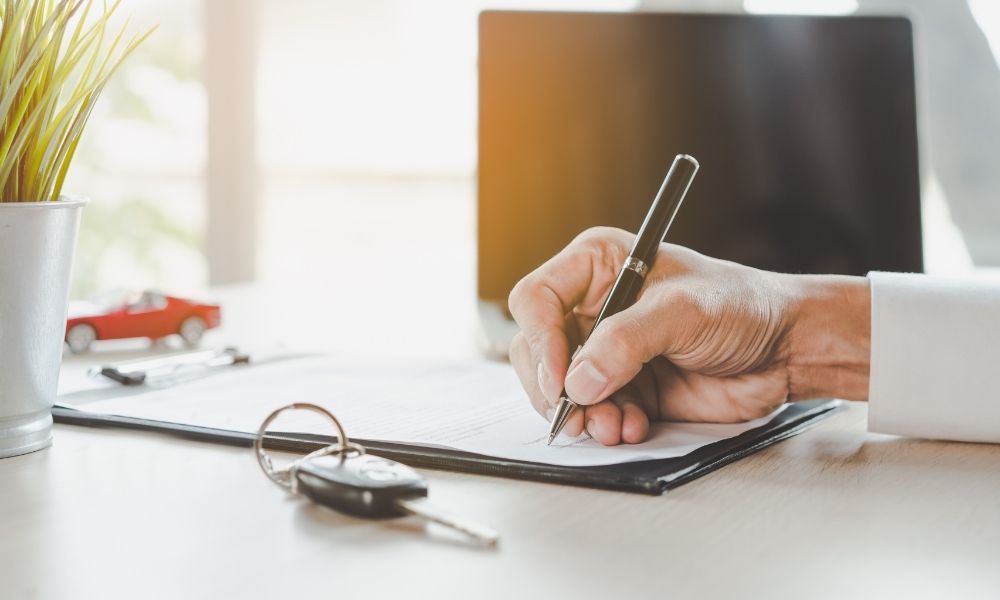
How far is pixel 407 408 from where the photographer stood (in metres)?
0.81

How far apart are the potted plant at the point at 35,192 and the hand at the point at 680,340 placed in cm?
34

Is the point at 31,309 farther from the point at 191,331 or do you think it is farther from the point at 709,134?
the point at 709,134

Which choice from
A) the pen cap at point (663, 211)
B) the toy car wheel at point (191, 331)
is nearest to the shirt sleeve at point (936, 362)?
the pen cap at point (663, 211)

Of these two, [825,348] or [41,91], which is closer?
[41,91]

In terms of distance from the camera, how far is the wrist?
841 mm

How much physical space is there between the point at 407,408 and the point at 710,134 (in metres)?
0.61

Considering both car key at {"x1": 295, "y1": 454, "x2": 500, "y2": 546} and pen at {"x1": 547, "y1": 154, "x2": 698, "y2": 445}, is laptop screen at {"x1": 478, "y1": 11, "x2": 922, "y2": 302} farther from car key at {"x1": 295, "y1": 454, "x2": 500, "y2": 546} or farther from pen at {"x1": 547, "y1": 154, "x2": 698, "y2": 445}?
car key at {"x1": 295, "y1": 454, "x2": 500, "y2": 546}

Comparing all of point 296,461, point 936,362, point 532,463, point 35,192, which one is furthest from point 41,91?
point 936,362

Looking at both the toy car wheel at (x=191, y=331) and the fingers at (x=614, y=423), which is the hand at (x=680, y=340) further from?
the toy car wheel at (x=191, y=331)

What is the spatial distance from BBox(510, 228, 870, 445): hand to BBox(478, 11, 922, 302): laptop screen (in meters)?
0.36

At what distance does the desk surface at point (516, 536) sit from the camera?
45 cm

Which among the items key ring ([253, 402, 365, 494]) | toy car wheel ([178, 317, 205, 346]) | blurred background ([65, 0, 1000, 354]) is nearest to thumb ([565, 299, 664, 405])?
key ring ([253, 402, 365, 494])

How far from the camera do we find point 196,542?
51 centimetres

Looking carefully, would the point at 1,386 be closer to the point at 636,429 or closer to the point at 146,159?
the point at 636,429
